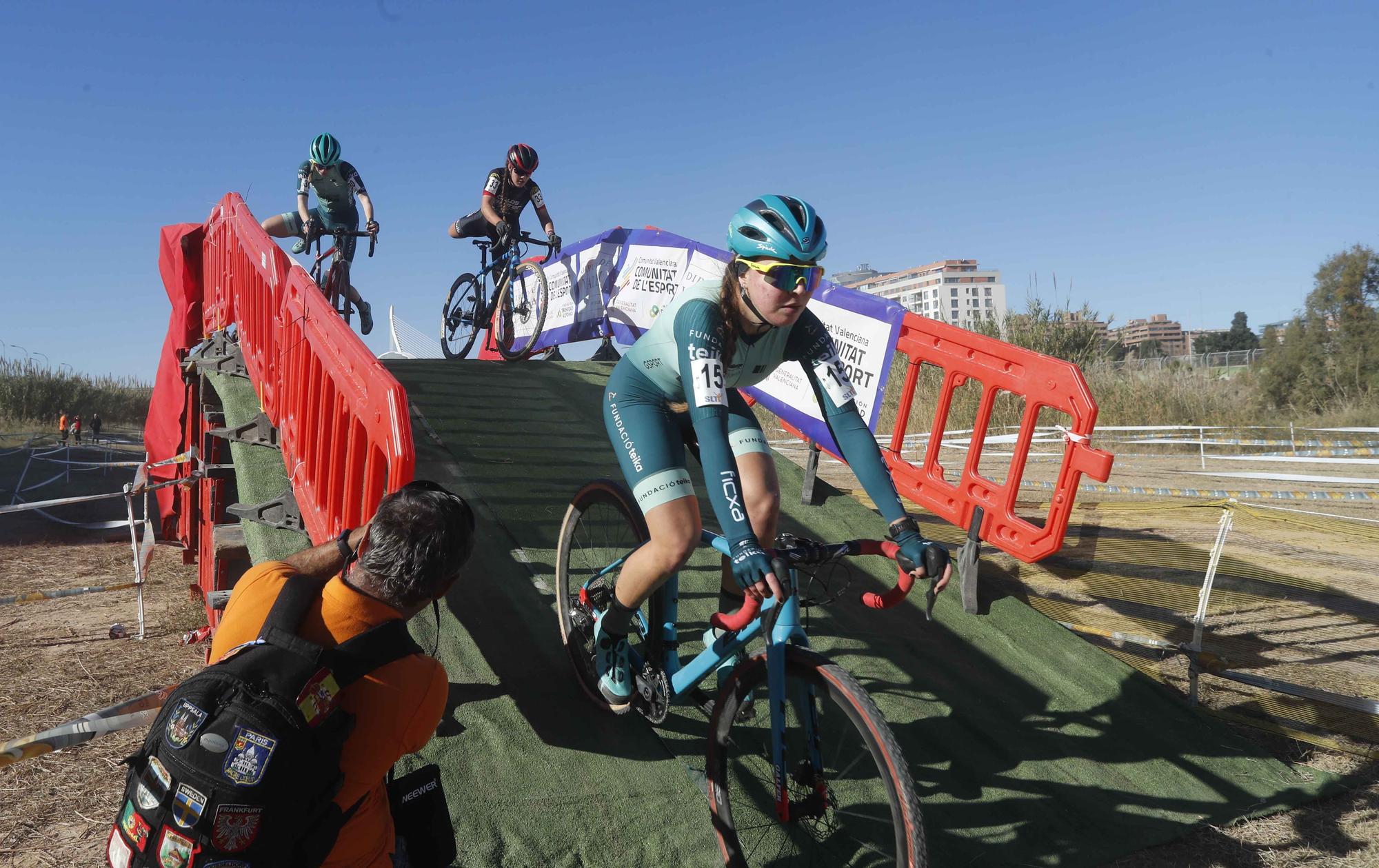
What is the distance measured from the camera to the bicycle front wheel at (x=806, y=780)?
2795 millimetres

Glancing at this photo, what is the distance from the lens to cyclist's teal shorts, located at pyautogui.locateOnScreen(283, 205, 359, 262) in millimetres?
10430

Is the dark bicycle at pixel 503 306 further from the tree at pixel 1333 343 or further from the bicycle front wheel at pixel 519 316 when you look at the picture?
the tree at pixel 1333 343

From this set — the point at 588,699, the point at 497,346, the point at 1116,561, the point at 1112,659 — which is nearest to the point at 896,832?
the point at 588,699

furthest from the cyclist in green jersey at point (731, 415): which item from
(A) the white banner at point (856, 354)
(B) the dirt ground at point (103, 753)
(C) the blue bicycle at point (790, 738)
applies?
(A) the white banner at point (856, 354)

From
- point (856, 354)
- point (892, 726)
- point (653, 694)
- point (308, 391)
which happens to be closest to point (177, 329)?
point (308, 391)

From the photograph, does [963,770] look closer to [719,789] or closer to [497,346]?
[719,789]

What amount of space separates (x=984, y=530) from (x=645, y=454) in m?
3.10

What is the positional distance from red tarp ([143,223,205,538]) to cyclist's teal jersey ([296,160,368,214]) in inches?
92.0

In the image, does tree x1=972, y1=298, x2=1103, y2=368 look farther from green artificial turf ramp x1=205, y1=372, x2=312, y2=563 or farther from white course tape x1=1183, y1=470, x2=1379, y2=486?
green artificial turf ramp x1=205, y1=372, x2=312, y2=563

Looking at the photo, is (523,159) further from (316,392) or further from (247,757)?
(247,757)

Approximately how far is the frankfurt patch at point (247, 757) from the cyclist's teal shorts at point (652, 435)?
1780mm

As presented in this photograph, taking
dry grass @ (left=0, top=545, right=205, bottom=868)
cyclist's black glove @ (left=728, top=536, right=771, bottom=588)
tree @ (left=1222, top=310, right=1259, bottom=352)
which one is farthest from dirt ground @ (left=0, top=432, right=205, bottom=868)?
tree @ (left=1222, top=310, right=1259, bottom=352)

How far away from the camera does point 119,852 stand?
5.81ft

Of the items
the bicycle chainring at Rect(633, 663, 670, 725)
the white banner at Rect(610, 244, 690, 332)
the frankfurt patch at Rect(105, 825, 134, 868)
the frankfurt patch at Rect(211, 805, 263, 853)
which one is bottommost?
the bicycle chainring at Rect(633, 663, 670, 725)
